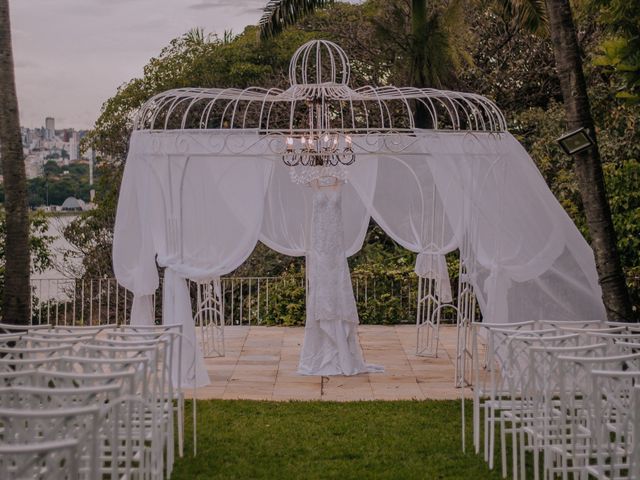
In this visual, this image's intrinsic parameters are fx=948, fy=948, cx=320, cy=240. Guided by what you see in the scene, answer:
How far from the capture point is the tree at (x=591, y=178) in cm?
750

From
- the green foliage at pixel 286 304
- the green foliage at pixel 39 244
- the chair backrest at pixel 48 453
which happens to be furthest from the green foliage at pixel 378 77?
the chair backrest at pixel 48 453

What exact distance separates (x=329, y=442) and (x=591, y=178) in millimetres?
Result: 2948

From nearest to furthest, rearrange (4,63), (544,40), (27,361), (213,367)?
1. (27,361)
2. (4,63)
3. (213,367)
4. (544,40)

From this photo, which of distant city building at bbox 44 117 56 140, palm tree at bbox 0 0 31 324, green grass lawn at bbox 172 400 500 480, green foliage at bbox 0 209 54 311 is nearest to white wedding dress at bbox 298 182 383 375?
green grass lawn at bbox 172 400 500 480

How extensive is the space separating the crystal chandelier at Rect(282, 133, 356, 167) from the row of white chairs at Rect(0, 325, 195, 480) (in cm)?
261

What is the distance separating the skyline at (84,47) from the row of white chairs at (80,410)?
10535mm

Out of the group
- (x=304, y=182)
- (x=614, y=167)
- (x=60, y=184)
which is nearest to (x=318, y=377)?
(x=304, y=182)

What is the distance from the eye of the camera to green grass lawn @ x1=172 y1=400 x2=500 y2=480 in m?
6.20

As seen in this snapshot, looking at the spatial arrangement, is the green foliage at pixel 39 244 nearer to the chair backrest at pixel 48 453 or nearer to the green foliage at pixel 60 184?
the green foliage at pixel 60 184

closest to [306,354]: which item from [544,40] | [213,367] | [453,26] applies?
[213,367]

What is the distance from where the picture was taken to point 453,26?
557 inches

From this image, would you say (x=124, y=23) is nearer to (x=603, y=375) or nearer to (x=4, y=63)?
(x=4, y=63)

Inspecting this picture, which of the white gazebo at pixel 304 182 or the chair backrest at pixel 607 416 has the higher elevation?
the white gazebo at pixel 304 182

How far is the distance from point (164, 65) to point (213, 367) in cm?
974
